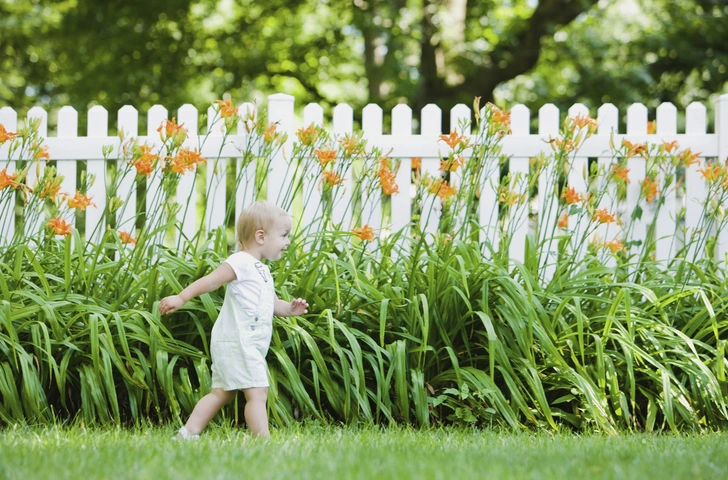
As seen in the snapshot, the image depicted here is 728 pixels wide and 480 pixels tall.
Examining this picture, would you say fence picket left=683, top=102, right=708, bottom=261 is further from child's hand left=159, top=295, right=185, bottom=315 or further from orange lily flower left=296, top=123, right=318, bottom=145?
child's hand left=159, top=295, right=185, bottom=315

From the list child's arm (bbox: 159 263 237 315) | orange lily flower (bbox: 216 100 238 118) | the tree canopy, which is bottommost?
child's arm (bbox: 159 263 237 315)

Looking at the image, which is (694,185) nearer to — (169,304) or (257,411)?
(257,411)

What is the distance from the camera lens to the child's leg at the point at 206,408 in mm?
2869

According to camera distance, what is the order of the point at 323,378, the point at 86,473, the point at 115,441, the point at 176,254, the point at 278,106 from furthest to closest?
the point at 278,106 < the point at 176,254 < the point at 323,378 < the point at 115,441 < the point at 86,473

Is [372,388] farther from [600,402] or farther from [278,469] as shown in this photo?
[278,469]

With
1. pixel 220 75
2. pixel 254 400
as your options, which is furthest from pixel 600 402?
pixel 220 75

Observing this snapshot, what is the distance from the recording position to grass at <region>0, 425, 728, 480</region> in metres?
2.09

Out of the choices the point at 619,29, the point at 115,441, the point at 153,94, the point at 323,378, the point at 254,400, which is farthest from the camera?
the point at 619,29

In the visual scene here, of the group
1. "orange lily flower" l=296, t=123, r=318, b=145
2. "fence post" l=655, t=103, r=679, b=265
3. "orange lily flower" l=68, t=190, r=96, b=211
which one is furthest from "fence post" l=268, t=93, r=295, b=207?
"fence post" l=655, t=103, r=679, b=265

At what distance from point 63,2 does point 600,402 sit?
37.8 ft

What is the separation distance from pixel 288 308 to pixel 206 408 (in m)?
0.47

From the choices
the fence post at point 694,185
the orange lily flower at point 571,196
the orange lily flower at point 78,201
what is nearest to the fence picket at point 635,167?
the fence post at point 694,185

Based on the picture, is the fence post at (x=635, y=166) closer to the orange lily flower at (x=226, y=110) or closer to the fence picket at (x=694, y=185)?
the fence picket at (x=694, y=185)

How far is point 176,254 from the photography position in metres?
3.71
